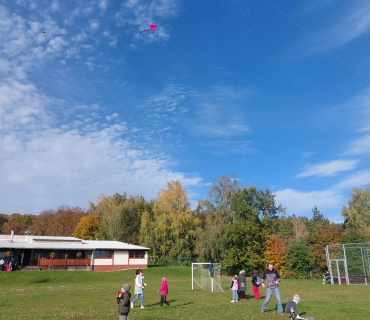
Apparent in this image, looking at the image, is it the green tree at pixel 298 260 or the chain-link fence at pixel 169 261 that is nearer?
the green tree at pixel 298 260

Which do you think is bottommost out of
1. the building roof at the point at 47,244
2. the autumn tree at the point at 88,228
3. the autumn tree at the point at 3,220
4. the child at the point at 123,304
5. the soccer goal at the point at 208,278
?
the soccer goal at the point at 208,278

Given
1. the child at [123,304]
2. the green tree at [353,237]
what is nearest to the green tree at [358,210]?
the green tree at [353,237]

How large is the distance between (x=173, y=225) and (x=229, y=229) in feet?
38.9

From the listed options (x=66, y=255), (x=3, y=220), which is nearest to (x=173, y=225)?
(x=66, y=255)

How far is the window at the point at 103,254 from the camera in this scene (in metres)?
44.6

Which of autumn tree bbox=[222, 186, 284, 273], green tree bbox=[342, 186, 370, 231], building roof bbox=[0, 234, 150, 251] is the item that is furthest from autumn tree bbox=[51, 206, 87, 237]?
green tree bbox=[342, 186, 370, 231]

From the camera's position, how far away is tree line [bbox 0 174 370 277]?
42.2 metres

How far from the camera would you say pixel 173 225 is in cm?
5412

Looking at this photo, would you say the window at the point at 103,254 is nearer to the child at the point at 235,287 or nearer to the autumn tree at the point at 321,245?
the autumn tree at the point at 321,245

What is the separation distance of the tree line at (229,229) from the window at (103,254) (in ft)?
36.9

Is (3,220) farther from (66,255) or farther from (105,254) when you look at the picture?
(66,255)

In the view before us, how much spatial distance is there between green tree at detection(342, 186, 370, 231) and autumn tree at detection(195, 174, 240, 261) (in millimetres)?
19910

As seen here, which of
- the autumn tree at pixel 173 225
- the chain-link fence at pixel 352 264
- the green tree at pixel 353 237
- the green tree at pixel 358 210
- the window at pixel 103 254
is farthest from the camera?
the autumn tree at pixel 173 225

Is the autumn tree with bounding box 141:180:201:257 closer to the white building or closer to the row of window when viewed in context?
the white building
